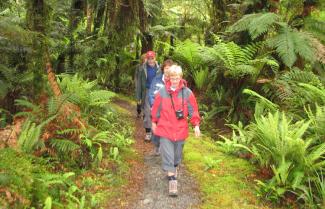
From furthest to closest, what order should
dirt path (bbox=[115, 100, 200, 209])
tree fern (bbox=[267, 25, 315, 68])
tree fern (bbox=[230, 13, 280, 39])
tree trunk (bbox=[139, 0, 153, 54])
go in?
tree trunk (bbox=[139, 0, 153, 54]), tree fern (bbox=[230, 13, 280, 39]), tree fern (bbox=[267, 25, 315, 68]), dirt path (bbox=[115, 100, 200, 209])

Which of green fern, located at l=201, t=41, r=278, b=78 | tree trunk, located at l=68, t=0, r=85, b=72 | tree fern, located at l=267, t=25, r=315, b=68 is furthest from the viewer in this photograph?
tree trunk, located at l=68, t=0, r=85, b=72

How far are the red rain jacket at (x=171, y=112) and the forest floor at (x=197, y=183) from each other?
0.85 meters

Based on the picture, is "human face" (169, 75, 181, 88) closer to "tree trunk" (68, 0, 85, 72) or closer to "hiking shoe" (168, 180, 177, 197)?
"hiking shoe" (168, 180, 177, 197)

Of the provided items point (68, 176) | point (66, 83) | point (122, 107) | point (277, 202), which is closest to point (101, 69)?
point (122, 107)

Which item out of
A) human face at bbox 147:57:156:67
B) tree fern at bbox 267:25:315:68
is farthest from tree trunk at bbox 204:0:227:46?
human face at bbox 147:57:156:67

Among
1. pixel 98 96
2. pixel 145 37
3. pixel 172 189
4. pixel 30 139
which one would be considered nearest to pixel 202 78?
pixel 145 37

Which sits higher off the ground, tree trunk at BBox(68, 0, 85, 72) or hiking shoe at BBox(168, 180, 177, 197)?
tree trunk at BBox(68, 0, 85, 72)

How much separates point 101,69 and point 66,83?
3.11 meters

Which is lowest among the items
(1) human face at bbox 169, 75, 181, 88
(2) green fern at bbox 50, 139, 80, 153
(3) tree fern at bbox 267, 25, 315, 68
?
(2) green fern at bbox 50, 139, 80, 153

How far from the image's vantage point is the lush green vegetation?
5547 mm

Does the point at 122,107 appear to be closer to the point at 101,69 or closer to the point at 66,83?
the point at 101,69

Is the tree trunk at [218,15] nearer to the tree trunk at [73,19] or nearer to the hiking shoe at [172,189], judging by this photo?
the tree trunk at [73,19]

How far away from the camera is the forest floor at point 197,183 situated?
18.0 ft

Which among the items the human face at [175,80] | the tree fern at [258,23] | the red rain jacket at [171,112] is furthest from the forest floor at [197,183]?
the tree fern at [258,23]
